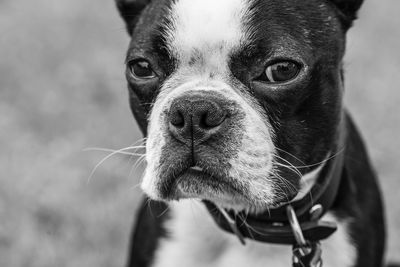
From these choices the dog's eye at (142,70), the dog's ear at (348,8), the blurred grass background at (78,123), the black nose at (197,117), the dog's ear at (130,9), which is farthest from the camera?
the blurred grass background at (78,123)

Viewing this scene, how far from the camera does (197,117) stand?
2.85m

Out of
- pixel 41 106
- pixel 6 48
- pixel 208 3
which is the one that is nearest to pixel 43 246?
pixel 41 106

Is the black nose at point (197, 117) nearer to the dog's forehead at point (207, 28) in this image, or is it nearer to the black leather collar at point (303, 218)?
the dog's forehead at point (207, 28)

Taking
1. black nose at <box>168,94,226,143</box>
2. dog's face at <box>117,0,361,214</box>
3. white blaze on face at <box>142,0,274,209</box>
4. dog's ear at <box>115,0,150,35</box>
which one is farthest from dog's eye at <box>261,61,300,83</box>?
dog's ear at <box>115,0,150,35</box>

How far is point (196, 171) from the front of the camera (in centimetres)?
294

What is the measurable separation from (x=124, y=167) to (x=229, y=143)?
2.83 meters

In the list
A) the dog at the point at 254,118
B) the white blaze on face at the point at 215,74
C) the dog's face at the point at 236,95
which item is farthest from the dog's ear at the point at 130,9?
the white blaze on face at the point at 215,74

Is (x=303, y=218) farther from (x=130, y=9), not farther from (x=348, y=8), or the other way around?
(x=130, y=9)

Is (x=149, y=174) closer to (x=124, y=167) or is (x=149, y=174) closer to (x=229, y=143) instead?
(x=229, y=143)

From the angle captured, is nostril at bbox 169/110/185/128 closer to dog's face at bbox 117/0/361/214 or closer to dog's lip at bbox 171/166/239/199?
dog's face at bbox 117/0/361/214

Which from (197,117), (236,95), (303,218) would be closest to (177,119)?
(197,117)

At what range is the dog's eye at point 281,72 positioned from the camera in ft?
9.79

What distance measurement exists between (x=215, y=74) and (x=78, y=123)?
328 cm

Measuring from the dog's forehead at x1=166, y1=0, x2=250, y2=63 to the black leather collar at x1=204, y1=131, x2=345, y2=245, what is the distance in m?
0.73
